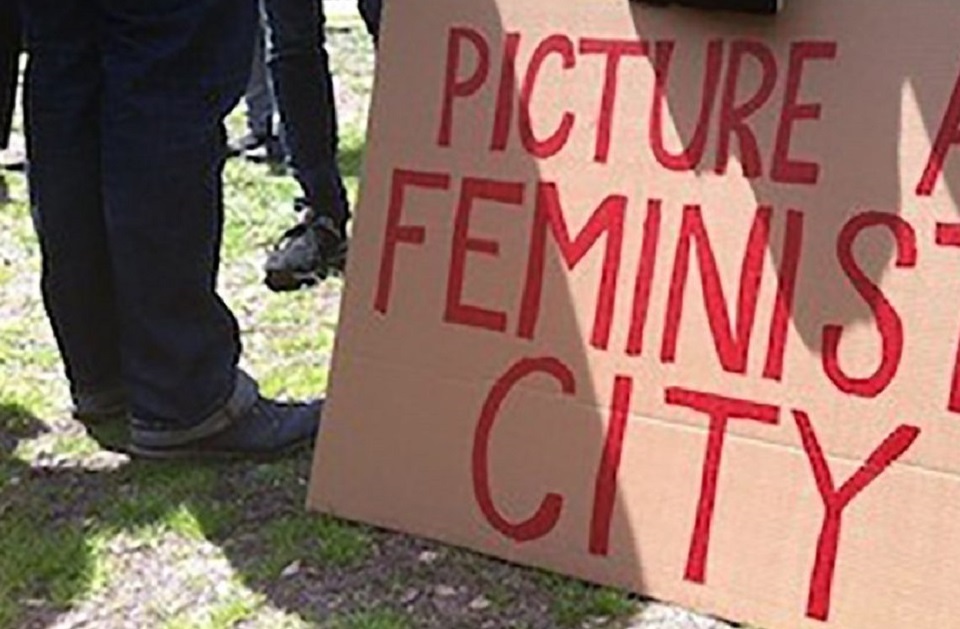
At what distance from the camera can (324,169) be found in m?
2.90

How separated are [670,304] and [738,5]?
0.29 meters

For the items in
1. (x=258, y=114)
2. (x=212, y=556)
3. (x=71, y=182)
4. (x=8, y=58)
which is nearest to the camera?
(x=212, y=556)

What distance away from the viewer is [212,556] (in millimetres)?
1989

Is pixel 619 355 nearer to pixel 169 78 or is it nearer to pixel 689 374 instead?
pixel 689 374

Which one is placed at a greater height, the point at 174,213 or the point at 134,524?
the point at 174,213

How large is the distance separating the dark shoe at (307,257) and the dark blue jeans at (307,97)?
26mm

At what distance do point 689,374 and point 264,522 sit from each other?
0.54 meters

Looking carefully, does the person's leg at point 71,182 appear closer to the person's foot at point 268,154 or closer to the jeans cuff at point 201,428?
the jeans cuff at point 201,428

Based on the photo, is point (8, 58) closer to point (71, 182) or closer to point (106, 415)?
point (71, 182)

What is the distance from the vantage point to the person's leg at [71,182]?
211cm

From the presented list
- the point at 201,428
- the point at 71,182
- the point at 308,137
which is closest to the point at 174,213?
the point at 71,182

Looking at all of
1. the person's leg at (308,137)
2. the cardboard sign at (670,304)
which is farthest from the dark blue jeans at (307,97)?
the cardboard sign at (670,304)

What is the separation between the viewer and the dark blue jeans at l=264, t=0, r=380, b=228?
2781mm

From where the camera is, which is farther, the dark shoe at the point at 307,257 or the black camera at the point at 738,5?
the dark shoe at the point at 307,257
